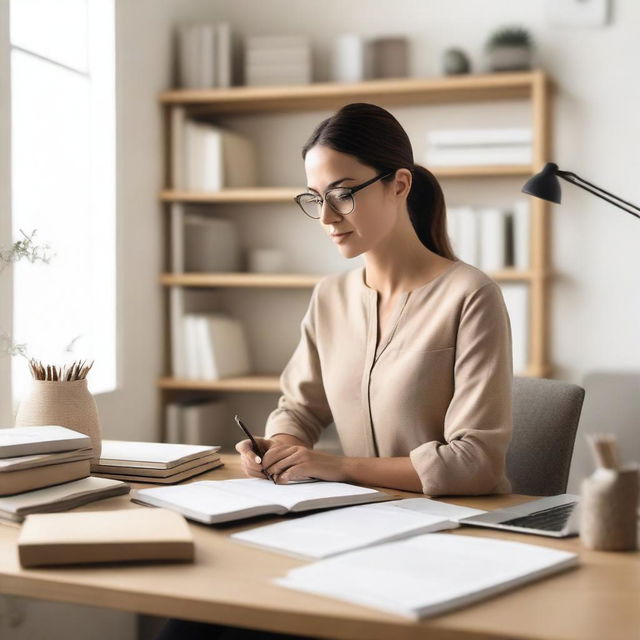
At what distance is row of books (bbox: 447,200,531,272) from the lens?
130 inches

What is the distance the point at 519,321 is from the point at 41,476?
216 centimetres

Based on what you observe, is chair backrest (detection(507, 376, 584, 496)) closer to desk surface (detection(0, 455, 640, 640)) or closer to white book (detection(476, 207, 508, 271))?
desk surface (detection(0, 455, 640, 640))

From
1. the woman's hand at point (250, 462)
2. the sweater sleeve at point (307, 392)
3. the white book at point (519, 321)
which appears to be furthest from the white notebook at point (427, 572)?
the white book at point (519, 321)

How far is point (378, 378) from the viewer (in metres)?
1.83

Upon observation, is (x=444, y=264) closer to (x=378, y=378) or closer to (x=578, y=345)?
(x=378, y=378)

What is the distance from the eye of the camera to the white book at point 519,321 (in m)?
3.29

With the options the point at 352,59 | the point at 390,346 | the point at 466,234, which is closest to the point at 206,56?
the point at 352,59

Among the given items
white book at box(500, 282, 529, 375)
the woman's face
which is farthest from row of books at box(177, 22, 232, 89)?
the woman's face

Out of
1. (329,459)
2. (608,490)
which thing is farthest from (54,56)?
(608,490)

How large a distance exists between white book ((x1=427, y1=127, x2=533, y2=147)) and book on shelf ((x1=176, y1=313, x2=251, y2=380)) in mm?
1063

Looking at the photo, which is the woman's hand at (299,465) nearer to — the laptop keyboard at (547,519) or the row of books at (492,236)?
the laptop keyboard at (547,519)

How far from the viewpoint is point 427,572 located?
1087 mm

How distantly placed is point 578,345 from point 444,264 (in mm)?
1698

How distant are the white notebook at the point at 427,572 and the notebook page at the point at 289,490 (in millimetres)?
230
